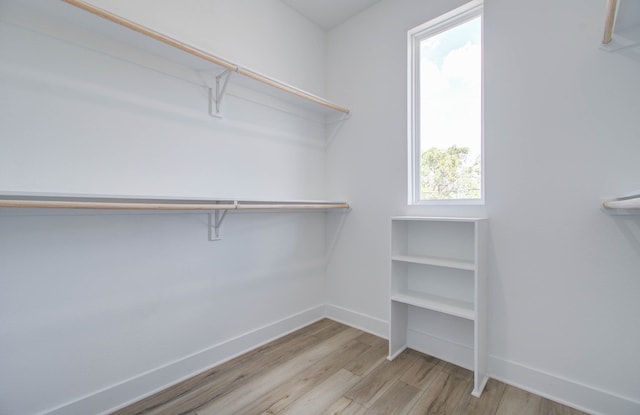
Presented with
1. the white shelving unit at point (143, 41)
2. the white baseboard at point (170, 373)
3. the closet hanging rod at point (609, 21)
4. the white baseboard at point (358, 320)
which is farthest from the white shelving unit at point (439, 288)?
the white shelving unit at point (143, 41)

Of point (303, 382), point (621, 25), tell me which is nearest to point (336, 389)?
point (303, 382)

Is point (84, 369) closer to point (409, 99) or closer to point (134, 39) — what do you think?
point (134, 39)

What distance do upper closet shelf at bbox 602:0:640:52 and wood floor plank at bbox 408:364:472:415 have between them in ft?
6.46

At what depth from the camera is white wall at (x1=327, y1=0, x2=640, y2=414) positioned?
4.70 feet

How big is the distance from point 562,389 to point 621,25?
1.88m

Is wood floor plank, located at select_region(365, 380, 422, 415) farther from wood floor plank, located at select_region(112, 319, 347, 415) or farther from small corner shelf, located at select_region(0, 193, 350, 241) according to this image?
small corner shelf, located at select_region(0, 193, 350, 241)

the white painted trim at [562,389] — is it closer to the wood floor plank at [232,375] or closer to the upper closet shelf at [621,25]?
the wood floor plank at [232,375]

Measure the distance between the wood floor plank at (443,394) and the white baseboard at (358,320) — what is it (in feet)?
1.80

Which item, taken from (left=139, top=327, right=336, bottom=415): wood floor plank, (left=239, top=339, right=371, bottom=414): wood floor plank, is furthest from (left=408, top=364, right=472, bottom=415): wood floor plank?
(left=139, top=327, right=336, bottom=415): wood floor plank

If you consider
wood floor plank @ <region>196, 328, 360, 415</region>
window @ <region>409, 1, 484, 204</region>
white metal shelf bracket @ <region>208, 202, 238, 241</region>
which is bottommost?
wood floor plank @ <region>196, 328, 360, 415</region>

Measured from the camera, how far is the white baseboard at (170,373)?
1446 mm

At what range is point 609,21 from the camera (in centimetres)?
127

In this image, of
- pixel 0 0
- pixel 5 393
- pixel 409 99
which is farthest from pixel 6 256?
pixel 409 99

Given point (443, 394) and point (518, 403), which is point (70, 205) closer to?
point (443, 394)
